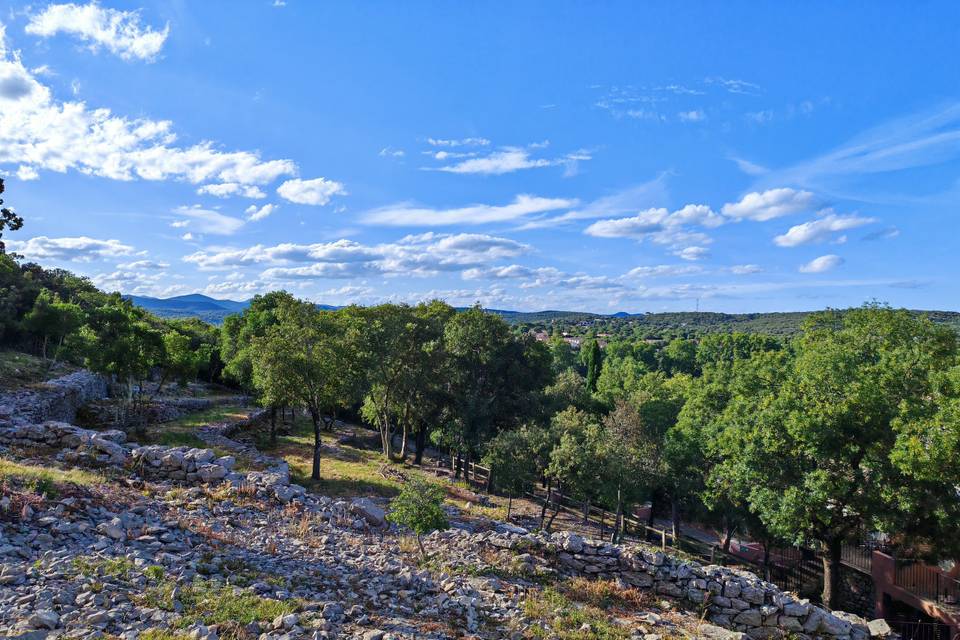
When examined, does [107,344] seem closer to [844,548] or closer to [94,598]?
[94,598]

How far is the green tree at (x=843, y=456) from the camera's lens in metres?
15.4

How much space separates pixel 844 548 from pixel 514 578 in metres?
19.9

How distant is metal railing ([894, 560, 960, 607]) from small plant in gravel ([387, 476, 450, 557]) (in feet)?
56.9

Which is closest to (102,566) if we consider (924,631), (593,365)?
(924,631)

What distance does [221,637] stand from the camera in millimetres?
7168

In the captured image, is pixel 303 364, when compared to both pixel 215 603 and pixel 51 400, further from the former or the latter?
pixel 215 603

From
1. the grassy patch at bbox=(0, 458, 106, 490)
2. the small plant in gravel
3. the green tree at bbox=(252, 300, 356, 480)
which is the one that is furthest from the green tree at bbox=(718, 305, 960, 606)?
the grassy patch at bbox=(0, 458, 106, 490)

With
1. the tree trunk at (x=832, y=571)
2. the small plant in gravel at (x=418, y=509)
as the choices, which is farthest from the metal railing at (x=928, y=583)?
the small plant in gravel at (x=418, y=509)

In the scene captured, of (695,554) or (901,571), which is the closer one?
(901,571)

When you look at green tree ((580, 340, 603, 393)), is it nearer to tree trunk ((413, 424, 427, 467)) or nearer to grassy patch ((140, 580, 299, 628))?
tree trunk ((413, 424, 427, 467))

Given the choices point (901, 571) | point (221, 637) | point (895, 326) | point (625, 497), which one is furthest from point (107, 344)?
point (895, 326)

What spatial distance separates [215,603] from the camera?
811cm

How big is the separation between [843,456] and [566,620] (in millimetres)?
13096

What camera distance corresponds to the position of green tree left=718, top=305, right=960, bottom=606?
50.6 feet
